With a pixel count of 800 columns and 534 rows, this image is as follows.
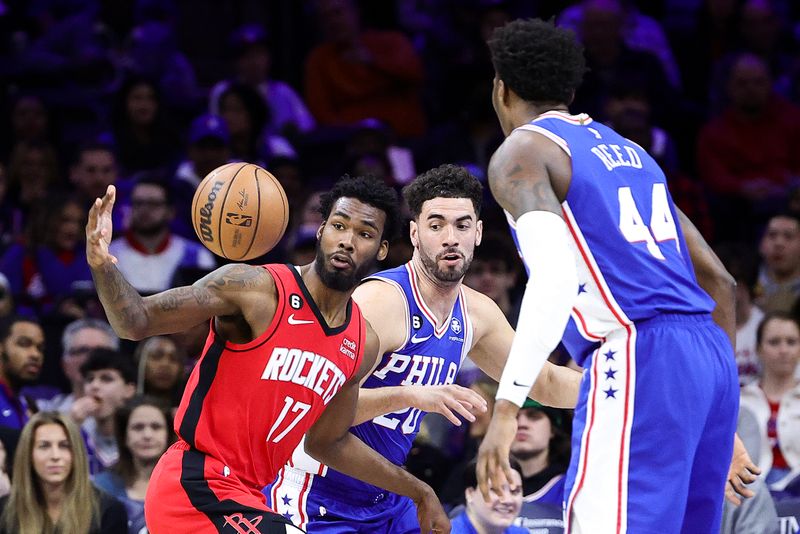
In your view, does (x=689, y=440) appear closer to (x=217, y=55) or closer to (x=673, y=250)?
(x=673, y=250)

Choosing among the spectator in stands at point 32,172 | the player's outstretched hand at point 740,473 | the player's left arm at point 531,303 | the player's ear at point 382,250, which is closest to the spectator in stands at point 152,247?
the spectator in stands at point 32,172

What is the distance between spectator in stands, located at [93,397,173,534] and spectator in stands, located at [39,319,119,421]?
3.11 feet

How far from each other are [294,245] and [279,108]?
94.8 inches

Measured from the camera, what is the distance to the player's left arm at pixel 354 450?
525 cm

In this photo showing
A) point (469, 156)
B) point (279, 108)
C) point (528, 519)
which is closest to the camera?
point (528, 519)

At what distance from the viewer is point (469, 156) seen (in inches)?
427

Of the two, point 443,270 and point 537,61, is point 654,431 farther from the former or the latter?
point 443,270

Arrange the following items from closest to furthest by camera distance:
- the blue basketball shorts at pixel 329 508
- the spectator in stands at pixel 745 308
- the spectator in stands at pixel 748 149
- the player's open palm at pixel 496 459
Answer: the player's open palm at pixel 496 459 < the blue basketball shorts at pixel 329 508 < the spectator in stands at pixel 745 308 < the spectator in stands at pixel 748 149

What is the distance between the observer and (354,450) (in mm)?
5305

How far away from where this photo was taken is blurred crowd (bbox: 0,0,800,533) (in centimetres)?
808

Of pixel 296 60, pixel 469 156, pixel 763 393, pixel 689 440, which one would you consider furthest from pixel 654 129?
pixel 689 440

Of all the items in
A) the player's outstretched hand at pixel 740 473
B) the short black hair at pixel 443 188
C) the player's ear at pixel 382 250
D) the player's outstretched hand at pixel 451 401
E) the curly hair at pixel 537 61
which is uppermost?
the curly hair at pixel 537 61

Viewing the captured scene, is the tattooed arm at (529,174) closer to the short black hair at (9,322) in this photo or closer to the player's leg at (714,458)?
the player's leg at (714,458)

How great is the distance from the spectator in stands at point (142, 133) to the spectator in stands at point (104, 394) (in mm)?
2822
